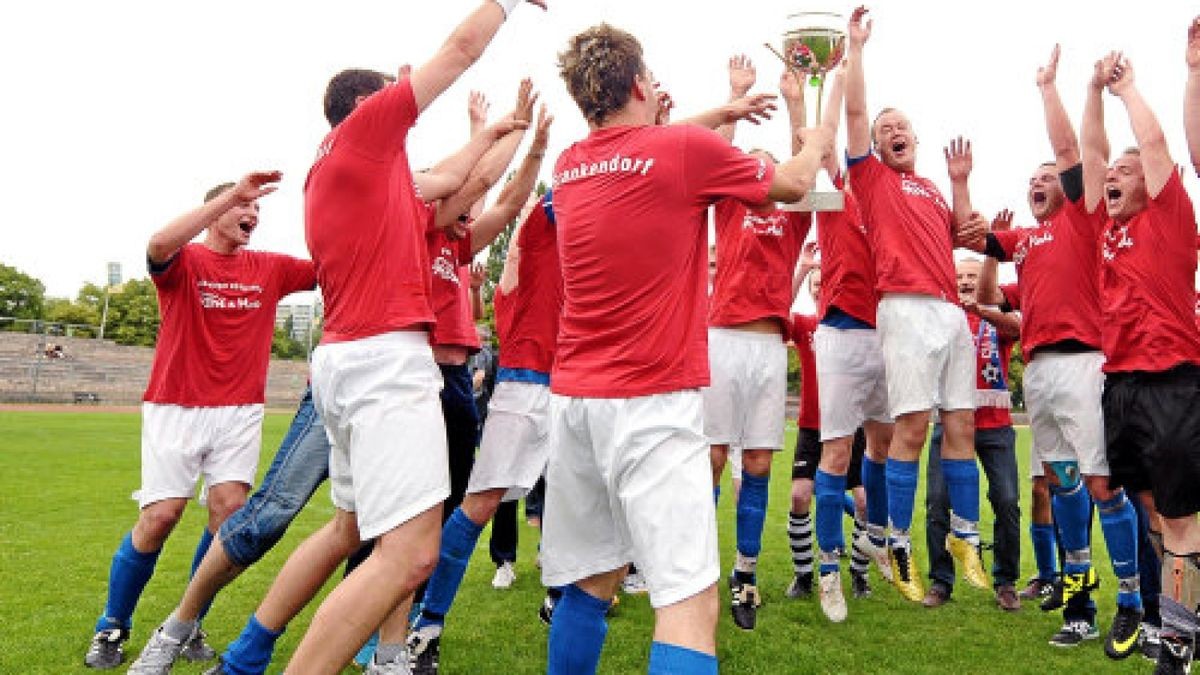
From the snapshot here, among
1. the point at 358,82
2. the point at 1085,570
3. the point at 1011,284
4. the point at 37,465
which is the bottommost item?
the point at 37,465

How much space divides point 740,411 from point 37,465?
46.5 ft

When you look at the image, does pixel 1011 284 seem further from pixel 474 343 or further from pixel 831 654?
pixel 474 343

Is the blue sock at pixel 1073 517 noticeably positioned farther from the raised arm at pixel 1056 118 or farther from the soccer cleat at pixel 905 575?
the raised arm at pixel 1056 118

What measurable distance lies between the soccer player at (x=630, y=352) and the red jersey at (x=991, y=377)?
4.97m

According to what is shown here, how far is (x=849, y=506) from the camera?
9.29m

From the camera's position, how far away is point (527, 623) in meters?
6.28

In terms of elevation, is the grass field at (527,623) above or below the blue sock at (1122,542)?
below

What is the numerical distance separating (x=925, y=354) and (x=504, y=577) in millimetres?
3867

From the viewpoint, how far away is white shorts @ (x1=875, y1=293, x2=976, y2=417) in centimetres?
619

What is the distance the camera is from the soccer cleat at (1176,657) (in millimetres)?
4719

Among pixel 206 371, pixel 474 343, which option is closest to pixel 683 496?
pixel 474 343

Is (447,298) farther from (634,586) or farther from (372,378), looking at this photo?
(634,586)

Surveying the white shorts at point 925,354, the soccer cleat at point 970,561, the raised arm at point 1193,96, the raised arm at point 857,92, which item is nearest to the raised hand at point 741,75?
the raised arm at point 857,92

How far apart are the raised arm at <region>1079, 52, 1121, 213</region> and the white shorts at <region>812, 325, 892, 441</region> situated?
175 cm
